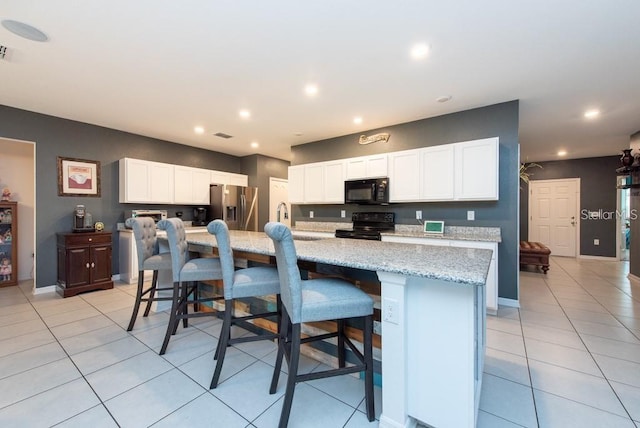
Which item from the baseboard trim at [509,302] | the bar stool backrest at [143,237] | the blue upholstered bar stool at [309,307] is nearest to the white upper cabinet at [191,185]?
the bar stool backrest at [143,237]

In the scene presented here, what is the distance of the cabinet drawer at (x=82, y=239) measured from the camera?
148 inches

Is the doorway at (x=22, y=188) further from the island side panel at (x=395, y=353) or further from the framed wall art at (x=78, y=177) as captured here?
the island side panel at (x=395, y=353)

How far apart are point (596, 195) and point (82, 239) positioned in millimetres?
10418

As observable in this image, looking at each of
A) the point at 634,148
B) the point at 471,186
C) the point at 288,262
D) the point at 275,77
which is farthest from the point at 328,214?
the point at 634,148

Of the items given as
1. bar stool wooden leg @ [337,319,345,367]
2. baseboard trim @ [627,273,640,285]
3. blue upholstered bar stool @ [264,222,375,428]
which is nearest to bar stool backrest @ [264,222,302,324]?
blue upholstered bar stool @ [264,222,375,428]

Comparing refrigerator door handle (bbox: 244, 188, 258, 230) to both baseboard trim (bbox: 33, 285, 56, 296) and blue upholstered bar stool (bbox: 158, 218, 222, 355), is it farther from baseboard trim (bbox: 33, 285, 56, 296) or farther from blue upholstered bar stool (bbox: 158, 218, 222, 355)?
blue upholstered bar stool (bbox: 158, 218, 222, 355)

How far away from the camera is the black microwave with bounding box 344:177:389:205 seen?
4.09 m

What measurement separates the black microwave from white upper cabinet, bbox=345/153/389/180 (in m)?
0.12

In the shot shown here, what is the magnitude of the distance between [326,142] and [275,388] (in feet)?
14.0

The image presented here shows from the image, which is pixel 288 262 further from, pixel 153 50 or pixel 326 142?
pixel 326 142

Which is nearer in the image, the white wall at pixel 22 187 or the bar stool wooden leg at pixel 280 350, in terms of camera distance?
the bar stool wooden leg at pixel 280 350

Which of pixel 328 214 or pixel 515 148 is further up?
pixel 515 148

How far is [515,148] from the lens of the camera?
3.40 metres

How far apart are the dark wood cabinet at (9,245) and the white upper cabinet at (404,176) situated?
5852 millimetres
